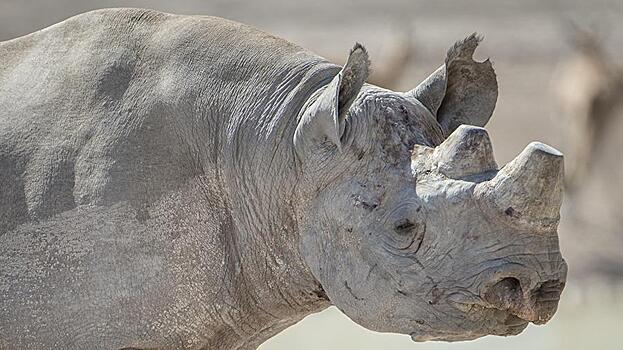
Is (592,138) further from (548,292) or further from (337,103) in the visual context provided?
(548,292)

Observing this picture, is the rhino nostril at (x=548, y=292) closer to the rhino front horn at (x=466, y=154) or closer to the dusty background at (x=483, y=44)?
the rhino front horn at (x=466, y=154)

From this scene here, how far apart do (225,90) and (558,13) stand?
58.5 feet

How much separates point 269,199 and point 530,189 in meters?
0.84

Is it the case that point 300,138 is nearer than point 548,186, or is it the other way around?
point 548,186

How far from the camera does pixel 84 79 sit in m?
4.48

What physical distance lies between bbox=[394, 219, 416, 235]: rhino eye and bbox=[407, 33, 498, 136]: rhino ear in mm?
528

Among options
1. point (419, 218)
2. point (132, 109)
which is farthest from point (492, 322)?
point (132, 109)

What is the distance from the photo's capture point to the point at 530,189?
3.82 m

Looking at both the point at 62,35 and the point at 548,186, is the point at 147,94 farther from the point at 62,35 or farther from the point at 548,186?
the point at 548,186

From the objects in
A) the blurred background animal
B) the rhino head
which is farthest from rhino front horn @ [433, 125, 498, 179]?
the blurred background animal

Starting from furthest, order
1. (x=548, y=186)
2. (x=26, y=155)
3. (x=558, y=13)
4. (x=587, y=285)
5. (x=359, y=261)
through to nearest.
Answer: (x=558, y=13) → (x=587, y=285) → (x=26, y=155) → (x=359, y=261) → (x=548, y=186)

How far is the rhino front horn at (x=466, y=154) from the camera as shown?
13.0 feet

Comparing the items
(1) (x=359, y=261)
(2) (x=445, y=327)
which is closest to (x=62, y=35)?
(1) (x=359, y=261)

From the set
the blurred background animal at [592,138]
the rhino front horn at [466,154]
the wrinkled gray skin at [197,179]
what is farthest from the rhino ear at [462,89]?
the blurred background animal at [592,138]
